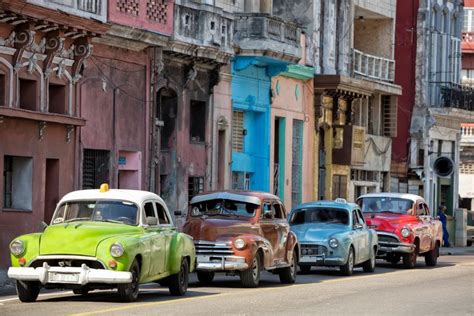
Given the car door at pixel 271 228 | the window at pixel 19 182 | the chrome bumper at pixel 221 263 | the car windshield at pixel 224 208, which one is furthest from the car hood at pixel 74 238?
the window at pixel 19 182

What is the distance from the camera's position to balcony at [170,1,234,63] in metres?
39.5

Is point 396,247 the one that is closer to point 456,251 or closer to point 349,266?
point 349,266

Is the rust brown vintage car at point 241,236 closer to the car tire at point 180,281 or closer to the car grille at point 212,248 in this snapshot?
the car grille at point 212,248

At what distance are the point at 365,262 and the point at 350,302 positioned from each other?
12.5 metres

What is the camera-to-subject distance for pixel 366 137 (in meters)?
56.4

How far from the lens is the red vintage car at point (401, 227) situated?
39062 mm

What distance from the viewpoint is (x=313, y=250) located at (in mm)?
33688

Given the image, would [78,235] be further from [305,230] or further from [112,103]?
[112,103]

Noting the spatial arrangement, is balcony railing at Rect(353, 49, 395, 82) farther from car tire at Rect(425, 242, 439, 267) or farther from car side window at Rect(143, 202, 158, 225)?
car side window at Rect(143, 202, 158, 225)

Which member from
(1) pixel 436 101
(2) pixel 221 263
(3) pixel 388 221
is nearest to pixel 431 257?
(3) pixel 388 221

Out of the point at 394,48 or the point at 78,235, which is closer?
the point at 78,235

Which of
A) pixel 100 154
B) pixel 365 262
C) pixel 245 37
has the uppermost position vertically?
pixel 245 37

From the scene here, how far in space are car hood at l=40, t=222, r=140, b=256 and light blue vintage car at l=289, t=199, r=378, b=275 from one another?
1069cm

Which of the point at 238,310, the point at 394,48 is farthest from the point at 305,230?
the point at 394,48
